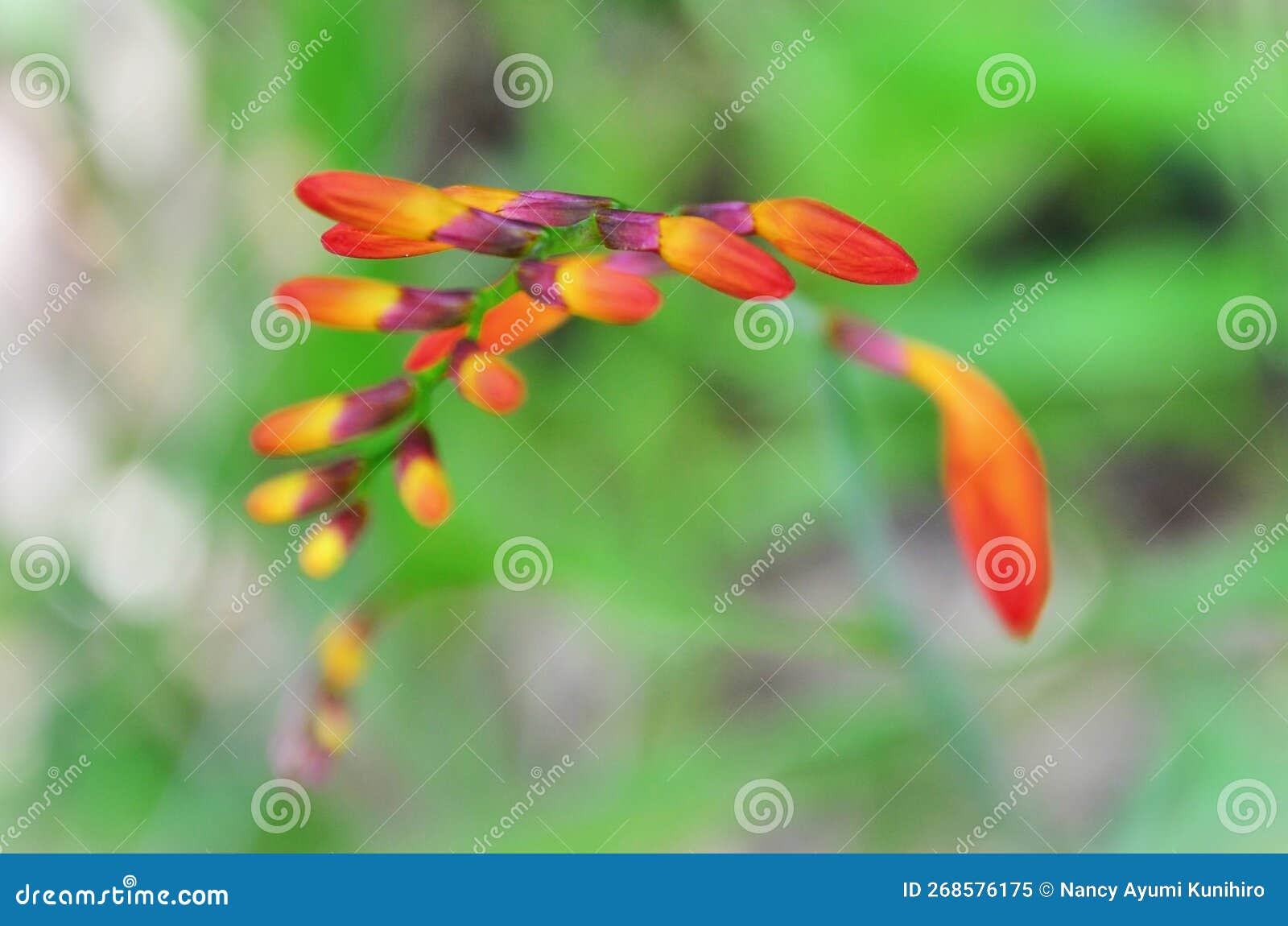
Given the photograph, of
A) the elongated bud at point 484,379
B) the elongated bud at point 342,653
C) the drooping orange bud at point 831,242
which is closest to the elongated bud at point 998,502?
the drooping orange bud at point 831,242

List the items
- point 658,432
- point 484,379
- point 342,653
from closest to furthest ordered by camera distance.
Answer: point 484,379
point 342,653
point 658,432

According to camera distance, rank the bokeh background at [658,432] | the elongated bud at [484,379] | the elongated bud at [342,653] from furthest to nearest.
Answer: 1. the bokeh background at [658,432]
2. the elongated bud at [342,653]
3. the elongated bud at [484,379]

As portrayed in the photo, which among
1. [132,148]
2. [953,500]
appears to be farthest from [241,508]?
[953,500]

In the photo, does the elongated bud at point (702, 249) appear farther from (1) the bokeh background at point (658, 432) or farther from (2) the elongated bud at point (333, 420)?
(1) the bokeh background at point (658, 432)

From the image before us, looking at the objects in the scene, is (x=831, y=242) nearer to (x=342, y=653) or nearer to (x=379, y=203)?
(x=379, y=203)

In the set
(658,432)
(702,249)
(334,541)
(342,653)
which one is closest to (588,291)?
(702,249)
